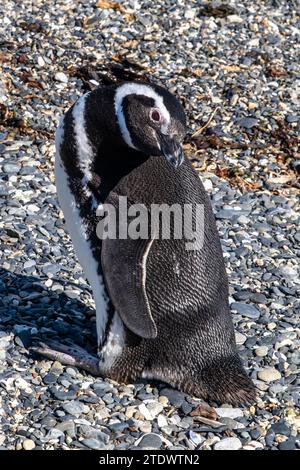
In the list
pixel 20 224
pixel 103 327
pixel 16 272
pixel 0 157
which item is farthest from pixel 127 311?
pixel 0 157

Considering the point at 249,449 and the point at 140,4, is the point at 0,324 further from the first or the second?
the point at 140,4

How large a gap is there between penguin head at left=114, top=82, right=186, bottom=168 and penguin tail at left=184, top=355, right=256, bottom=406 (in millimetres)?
898

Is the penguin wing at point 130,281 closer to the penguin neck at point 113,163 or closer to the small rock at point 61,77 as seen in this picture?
the penguin neck at point 113,163

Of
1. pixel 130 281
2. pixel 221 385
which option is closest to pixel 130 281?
pixel 130 281

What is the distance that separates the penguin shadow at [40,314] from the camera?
4656mm

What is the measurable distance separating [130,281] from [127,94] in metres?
0.75

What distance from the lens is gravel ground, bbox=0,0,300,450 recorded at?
423 centimetres

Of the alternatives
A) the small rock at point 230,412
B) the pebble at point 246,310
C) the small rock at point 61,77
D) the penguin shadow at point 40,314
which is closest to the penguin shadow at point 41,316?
the penguin shadow at point 40,314

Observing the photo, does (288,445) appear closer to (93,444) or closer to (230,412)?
(230,412)

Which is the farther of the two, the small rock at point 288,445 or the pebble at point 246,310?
the pebble at point 246,310

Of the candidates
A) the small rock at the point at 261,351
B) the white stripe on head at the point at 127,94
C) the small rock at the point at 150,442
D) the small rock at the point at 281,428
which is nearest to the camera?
the small rock at the point at 150,442

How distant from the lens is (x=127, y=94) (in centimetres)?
427

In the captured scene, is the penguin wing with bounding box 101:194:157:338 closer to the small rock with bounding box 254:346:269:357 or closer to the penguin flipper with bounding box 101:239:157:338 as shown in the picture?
the penguin flipper with bounding box 101:239:157:338

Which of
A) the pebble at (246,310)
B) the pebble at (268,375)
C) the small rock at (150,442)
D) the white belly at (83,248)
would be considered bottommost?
the pebble at (246,310)
